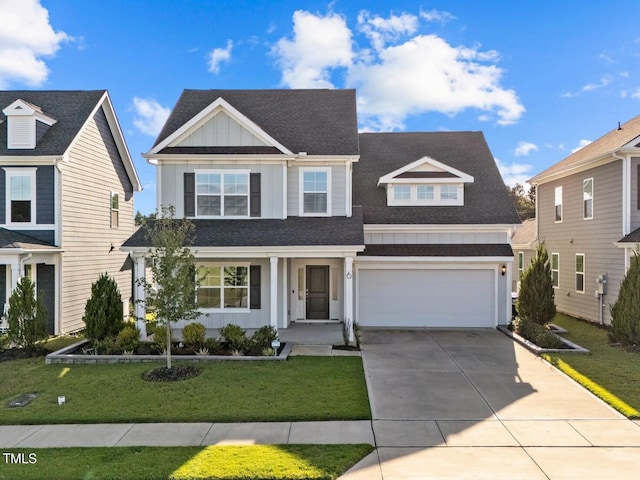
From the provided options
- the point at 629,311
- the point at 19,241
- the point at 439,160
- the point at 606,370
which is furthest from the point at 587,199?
the point at 19,241

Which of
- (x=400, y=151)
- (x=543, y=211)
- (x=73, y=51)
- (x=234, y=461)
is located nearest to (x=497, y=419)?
(x=234, y=461)

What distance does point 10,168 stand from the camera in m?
14.0

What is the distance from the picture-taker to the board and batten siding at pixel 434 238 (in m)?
15.0

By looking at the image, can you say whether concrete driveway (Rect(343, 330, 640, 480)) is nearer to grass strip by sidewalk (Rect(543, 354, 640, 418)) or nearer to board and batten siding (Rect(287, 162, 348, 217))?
grass strip by sidewalk (Rect(543, 354, 640, 418))

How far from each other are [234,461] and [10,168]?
1368 centimetres

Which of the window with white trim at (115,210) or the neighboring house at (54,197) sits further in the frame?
the window with white trim at (115,210)

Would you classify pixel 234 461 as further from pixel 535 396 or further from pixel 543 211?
pixel 543 211

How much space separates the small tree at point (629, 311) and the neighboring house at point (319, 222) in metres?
3.29

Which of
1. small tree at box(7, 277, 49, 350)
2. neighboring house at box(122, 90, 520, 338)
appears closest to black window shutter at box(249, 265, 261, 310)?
neighboring house at box(122, 90, 520, 338)

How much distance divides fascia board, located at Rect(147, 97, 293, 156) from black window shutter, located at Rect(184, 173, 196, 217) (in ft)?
4.10

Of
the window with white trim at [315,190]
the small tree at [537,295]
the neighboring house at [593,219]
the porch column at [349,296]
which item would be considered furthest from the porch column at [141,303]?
the neighboring house at [593,219]

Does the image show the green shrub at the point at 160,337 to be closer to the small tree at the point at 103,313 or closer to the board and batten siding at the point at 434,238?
the small tree at the point at 103,313

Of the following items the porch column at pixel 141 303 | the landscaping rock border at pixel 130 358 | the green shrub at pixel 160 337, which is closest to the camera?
the landscaping rock border at pixel 130 358

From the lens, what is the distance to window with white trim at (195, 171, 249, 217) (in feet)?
45.9
